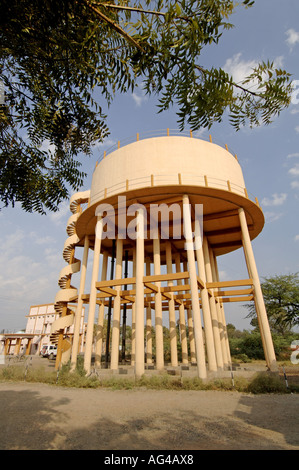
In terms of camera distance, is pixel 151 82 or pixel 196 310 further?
pixel 196 310

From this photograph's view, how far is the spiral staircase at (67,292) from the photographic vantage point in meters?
19.4

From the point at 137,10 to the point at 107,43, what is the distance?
787mm

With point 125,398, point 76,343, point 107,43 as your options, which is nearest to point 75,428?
point 125,398

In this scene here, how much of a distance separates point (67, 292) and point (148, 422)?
15401 millimetres

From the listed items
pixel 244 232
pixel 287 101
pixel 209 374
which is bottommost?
pixel 209 374

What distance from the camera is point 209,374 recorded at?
12406 mm

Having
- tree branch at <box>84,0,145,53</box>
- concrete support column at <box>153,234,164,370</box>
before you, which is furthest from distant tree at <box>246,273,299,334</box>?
tree branch at <box>84,0,145,53</box>

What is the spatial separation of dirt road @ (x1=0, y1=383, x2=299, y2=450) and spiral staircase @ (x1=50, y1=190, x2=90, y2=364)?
34.0 feet

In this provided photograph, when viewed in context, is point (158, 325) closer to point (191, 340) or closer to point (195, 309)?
point (195, 309)

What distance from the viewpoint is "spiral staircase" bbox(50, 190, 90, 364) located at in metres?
19.4
